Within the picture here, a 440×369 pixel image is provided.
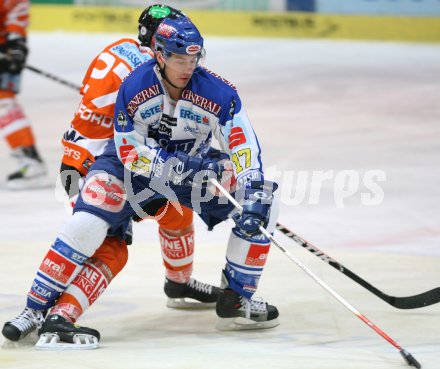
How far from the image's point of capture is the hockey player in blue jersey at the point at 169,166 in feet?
14.6

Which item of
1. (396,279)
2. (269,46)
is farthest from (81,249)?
(269,46)

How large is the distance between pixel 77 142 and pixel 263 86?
629cm

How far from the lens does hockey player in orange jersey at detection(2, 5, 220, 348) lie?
452 centimetres

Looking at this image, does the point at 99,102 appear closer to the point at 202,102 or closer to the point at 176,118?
the point at 176,118

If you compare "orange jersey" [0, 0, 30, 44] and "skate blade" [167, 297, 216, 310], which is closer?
"skate blade" [167, 297, 216, 310]

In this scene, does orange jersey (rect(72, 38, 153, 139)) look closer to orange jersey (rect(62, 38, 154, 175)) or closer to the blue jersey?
orange jersey (rect(62, 38, 154, 175))

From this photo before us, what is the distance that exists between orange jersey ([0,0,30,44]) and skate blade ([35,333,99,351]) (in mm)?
4137

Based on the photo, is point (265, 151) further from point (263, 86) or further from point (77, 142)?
point (77, 142)

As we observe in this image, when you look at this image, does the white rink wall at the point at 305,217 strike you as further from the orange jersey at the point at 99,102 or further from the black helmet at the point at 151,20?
the black helmet at the point at 151,20

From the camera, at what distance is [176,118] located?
457 cm

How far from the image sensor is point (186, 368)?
13.0 feet

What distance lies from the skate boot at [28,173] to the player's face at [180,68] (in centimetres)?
365

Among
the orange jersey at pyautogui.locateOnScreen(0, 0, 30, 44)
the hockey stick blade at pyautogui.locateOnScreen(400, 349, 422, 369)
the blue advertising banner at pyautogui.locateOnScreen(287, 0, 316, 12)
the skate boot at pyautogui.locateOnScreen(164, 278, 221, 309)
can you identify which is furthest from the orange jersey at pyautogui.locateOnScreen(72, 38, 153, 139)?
the blue advertising banner at pyautogui.locateOnScreen(287, 0, 316, 12)

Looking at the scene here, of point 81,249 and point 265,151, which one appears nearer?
point 81,249
